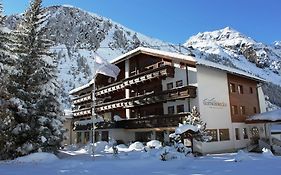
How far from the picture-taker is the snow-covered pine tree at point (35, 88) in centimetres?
2231

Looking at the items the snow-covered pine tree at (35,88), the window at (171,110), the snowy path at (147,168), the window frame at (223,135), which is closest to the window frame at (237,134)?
the window frame at (223,135)

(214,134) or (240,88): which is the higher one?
(240,88)

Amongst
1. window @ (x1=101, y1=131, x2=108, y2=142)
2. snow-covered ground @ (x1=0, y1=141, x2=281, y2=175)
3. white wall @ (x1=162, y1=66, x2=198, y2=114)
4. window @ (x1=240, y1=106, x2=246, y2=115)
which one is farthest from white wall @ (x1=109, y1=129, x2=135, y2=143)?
snow-covered ground @ (x1=0, y1=141, x2=281, y2=175)

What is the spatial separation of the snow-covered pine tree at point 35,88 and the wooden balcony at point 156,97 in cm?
1144

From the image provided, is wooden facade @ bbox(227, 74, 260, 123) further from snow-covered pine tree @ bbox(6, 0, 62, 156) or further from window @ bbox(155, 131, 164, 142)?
snow-covered pine tree @ bbox(6, 0, 62, 156)

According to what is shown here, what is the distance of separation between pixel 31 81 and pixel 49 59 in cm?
256

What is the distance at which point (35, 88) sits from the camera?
24.0 metres

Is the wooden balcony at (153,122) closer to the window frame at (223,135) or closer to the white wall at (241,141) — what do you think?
the window frame at (223,135)

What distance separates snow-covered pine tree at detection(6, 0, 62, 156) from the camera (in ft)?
73.2

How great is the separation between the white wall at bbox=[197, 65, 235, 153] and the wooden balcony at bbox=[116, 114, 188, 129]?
100 inches

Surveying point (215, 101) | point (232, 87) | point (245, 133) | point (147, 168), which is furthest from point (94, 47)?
point (147, 168)

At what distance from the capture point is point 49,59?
82.7ft

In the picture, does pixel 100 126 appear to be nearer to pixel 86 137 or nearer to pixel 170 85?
pixel 86 137

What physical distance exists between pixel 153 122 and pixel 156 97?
2.67 meters
